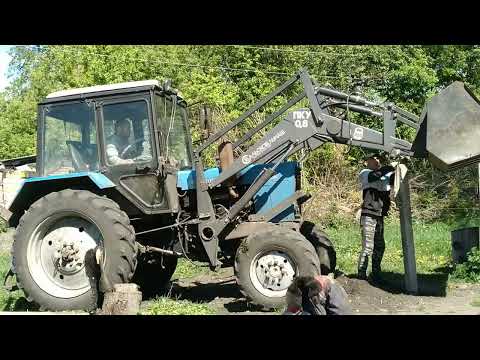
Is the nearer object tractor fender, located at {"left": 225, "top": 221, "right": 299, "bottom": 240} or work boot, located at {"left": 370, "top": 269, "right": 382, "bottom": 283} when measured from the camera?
tractor fender, located at {"left": 225, "top": 221, "right": 299, "bottom": 240}

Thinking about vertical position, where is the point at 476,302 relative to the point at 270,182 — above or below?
below

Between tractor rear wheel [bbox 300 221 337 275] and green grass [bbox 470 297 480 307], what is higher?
tractor rear wheel [bbox 300 221 337 275]

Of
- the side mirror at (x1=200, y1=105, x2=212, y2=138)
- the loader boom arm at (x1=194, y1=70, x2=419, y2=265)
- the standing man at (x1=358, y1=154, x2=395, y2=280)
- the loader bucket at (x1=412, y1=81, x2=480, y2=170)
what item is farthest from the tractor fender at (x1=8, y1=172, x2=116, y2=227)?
the loader bucket at (x1=412, y1=81, x2=480, y2=170)

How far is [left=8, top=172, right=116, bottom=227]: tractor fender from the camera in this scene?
7.46 meters

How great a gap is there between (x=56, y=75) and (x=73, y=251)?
24350 millimetres

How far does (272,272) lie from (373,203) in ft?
6.77

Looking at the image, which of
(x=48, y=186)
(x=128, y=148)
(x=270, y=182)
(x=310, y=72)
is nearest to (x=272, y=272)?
(x=270, y=182)

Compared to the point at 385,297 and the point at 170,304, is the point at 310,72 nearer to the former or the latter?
the point at 385,297

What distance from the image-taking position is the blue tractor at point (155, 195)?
23.5 feet

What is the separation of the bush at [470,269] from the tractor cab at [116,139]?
4433mm

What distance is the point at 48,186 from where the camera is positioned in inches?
303

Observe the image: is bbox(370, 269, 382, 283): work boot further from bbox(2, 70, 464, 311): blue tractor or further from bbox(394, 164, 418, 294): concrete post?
bbox(2, 70, 464, 311): blue tractor

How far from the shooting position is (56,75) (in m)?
29.9

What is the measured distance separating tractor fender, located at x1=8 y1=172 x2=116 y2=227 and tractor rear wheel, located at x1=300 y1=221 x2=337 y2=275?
270 cm
